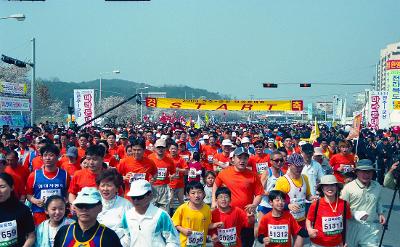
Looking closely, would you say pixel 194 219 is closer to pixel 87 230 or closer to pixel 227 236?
pixel 227 236

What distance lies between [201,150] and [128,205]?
8751 millimetres

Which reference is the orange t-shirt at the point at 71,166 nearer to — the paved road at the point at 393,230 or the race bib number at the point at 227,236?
the paved road at the point at 393,230

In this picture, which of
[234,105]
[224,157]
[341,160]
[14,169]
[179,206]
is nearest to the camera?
[179,206]

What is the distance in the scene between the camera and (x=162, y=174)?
1037 cm

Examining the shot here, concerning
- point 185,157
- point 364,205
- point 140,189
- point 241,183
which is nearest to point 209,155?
point 185,157

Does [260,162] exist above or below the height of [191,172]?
above

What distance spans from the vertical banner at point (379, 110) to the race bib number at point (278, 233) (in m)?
22.1

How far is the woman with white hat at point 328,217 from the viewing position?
6.37m

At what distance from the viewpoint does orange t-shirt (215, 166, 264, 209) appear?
24.3 ft

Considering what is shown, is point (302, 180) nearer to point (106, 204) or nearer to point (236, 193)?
point (236, 193)

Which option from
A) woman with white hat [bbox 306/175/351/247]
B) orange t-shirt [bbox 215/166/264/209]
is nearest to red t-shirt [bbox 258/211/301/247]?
woman with white hat [bbox 306/175/351/247]

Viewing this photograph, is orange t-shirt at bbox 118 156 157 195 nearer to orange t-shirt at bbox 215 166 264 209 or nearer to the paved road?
orange t-shirt at bbox 215 166 264 209

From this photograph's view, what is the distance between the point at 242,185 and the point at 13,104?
70.4 ft

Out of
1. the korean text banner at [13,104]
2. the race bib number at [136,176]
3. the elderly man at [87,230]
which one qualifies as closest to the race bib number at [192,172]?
the race bib number at [136,176]
